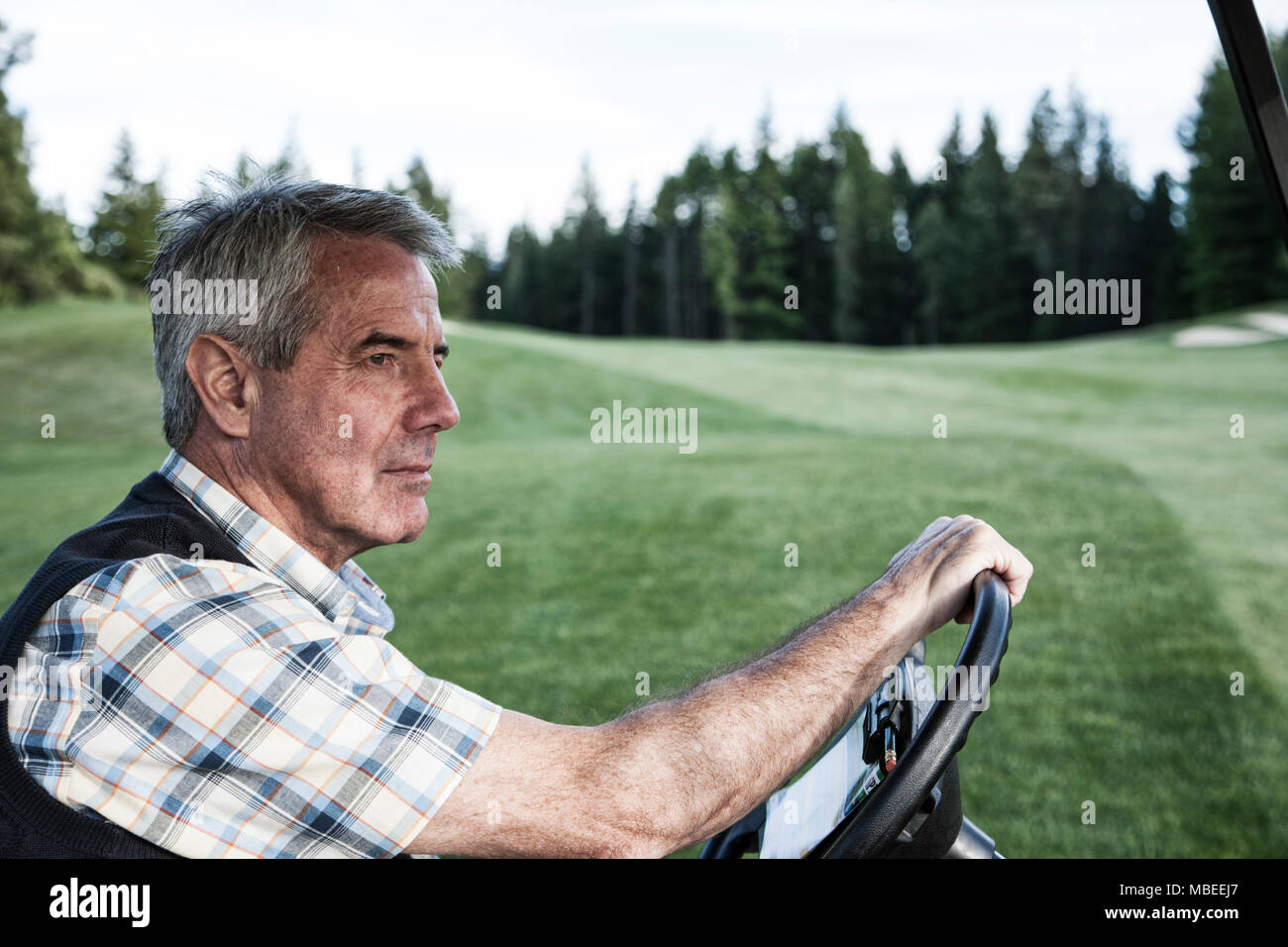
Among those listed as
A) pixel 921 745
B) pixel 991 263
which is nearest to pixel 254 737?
pixel 921 745

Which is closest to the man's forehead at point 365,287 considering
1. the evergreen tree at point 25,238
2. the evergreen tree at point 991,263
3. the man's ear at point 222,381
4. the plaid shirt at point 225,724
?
the man's ear at point 222,381

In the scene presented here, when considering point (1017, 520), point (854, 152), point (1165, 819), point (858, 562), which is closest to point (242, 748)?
point (1165, 819)

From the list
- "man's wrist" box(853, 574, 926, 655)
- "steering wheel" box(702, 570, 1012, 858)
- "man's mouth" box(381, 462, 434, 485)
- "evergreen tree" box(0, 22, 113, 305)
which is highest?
"evergreen tree" box(0, 22, 113, 305)

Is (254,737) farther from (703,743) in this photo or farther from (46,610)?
(703,743)

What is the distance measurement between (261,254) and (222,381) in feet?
0.55

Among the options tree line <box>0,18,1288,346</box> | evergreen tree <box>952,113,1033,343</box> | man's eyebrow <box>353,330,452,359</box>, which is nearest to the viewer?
man's eyebrow <box>353,330,452,359</box>

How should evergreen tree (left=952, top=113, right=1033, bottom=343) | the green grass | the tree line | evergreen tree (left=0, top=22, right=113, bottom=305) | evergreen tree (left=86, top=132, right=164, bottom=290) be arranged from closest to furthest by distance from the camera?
the green grass, evergreen tree (left=0, top=22, right=113, bottom=305), evergreen tree (left=86, top=132, right=164, bottom=290), the tree line, evergreen tree (left=952, top=113, right=1033, bottom=343)

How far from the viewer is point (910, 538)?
25.5 feet

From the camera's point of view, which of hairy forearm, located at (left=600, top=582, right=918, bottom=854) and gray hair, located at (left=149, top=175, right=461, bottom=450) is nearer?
hairy forearm, located at (left=600, top=582, right=918, bottom=854)

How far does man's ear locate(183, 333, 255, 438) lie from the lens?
4.33 feet

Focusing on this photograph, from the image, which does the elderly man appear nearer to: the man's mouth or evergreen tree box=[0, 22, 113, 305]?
the man's mouth

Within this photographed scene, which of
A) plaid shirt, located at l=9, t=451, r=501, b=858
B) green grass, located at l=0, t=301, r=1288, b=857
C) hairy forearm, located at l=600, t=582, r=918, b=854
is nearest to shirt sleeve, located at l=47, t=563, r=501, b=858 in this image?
plaid shirt, located at l=9, t=451, r=501, b=858

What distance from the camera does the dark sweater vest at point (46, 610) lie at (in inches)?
39.4

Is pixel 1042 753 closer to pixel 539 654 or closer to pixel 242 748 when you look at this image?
pixel 539 654
